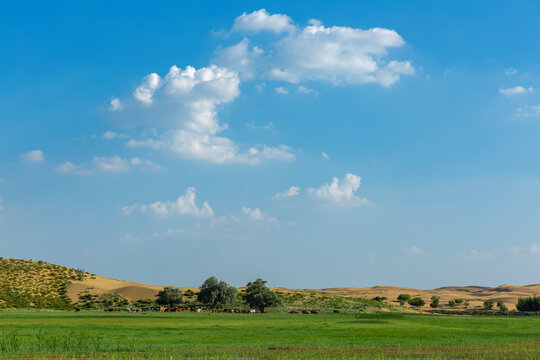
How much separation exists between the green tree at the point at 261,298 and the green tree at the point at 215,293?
7.46 meters

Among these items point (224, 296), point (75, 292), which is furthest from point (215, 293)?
point (75, 292)

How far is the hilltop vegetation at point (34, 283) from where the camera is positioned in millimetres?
126750

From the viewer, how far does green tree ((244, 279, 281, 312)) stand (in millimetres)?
102812

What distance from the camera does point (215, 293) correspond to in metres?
111

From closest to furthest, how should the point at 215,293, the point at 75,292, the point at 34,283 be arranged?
the point at 215,293
the point at 75,292
the point at 34,283

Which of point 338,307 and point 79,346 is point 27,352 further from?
point 338,307

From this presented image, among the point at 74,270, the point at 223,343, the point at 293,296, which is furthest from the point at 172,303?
the point at 223,343

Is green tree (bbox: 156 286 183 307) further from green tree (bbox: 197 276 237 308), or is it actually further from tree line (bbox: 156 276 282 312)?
green tree (bbox: 197 276 237 308)

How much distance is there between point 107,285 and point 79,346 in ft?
421

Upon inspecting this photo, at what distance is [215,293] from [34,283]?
212 ft

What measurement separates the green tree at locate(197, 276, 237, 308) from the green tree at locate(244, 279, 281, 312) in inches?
294

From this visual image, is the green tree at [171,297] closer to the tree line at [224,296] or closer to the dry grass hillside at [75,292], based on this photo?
the tree line at [224,296]

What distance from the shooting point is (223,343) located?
3884cm

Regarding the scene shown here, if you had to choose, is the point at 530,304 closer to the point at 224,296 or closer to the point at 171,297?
the point at 224,296
